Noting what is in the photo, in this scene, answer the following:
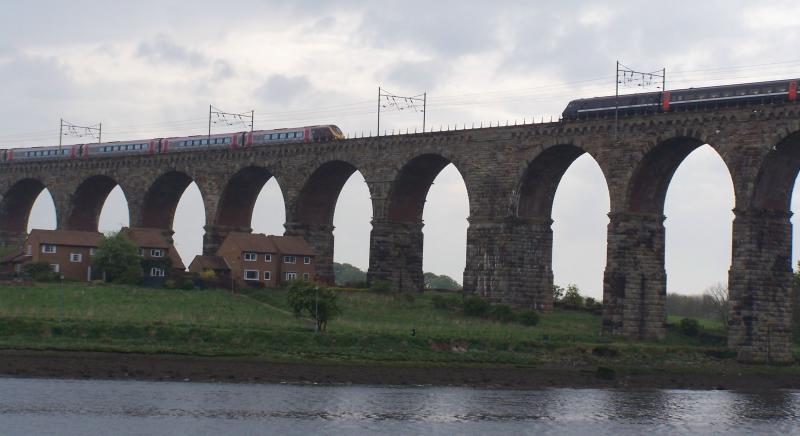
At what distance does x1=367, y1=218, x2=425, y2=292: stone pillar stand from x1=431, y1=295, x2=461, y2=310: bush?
714 centimetres

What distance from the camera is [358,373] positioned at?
69.3 metres

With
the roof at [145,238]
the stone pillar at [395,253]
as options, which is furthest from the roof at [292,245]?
the roof at [145,238]

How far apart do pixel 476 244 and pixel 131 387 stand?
120 feet

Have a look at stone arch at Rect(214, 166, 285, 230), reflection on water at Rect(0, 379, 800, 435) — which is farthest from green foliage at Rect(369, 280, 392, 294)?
reflection on water at Rect(0, 379, 800, 435)

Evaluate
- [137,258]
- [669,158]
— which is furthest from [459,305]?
[137,258]

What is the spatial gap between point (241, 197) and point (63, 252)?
17403mm

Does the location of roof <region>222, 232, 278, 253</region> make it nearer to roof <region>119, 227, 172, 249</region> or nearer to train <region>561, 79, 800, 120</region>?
roof <region>119, 227, 172, 249</region>

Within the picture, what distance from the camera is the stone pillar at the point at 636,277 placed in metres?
83.2

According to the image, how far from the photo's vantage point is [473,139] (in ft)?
305

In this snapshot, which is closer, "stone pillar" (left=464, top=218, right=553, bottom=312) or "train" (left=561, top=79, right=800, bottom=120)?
"train" (left=561, top=79, right=800, bottom=120)

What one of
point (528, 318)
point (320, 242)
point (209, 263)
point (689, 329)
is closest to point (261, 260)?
point (209, 263)

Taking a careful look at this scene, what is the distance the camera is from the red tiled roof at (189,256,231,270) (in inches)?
3979

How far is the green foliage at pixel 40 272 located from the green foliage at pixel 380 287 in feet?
74.5

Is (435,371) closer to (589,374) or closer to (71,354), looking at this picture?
(589,374)
